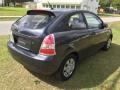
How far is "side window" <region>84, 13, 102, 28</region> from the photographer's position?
5980 millimetres

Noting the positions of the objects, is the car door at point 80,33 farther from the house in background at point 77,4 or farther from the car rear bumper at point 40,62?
the house in background at point 77,4

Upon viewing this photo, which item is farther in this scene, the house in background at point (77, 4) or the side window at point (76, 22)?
the house in background at point (77, 4)

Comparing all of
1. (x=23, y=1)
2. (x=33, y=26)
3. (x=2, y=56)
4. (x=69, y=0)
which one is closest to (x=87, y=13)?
(x=33, y=26)

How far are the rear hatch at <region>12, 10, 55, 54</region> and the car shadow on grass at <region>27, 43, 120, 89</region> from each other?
3.14 ft

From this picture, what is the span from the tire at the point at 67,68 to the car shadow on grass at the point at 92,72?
128 mm

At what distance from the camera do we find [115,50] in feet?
27.6

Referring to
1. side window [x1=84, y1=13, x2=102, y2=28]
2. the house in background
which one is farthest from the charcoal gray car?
the house in background

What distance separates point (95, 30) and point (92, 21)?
0.30 m

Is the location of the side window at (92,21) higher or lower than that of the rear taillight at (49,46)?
higher

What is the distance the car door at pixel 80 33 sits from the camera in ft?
16.8

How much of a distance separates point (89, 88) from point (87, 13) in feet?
7.61

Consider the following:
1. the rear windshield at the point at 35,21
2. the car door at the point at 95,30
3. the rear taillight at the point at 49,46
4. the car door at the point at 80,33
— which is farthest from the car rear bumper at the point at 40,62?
the car door at the point at 95,30

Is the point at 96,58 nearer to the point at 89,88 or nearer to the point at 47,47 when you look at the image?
the point at 89,88

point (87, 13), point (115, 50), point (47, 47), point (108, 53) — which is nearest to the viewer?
point (47, 47)
